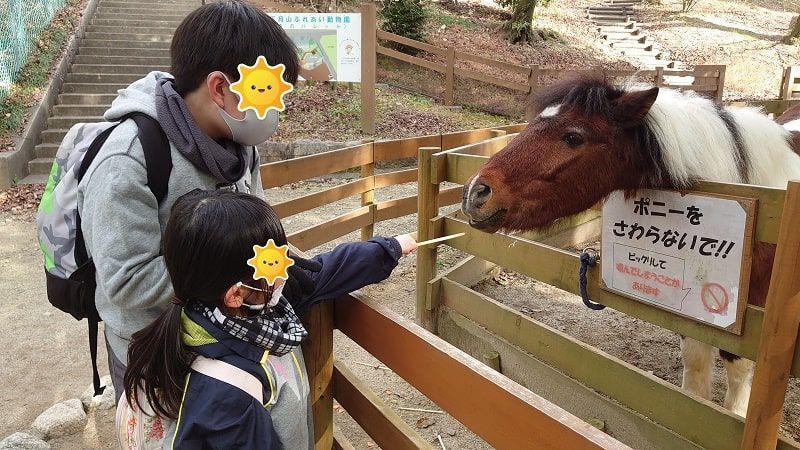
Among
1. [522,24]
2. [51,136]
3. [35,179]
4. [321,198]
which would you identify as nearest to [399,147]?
[321,198]

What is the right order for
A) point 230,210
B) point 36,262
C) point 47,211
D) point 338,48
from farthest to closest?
point 338,48 < point 36,262 < point 47,211 < point 230,210

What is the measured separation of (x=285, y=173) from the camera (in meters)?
4.35

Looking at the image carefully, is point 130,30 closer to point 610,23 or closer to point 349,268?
point 349,268

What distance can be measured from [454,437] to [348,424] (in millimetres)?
691

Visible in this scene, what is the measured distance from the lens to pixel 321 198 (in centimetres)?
491

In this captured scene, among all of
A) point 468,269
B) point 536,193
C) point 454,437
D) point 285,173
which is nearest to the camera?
point 536,193

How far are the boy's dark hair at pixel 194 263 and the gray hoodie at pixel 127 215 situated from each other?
108mm

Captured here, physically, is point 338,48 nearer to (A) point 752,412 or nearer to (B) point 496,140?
(B) point 496,140

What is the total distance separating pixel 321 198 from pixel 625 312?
3.12m

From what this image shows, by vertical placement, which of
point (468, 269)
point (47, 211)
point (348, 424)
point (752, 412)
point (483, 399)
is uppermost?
point (47, 211)

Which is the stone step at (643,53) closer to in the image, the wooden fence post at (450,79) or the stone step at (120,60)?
the wooden fence post at (450,79)

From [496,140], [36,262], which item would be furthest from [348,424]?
[36,262]

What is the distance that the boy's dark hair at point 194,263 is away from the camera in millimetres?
1248

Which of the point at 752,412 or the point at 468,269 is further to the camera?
the point at 468,269
